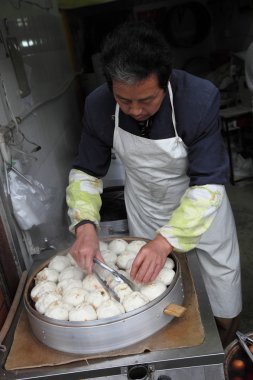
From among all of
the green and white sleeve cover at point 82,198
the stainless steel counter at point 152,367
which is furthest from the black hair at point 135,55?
the stainless steel counter at point 152,367

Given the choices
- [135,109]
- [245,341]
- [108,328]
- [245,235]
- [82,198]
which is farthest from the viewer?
[245,235]

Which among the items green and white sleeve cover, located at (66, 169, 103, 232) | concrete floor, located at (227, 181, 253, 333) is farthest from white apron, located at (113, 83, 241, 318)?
concrete floor, located at (227, 181, 253, 333)

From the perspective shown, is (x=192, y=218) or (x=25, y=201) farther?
(x=25, y=201)

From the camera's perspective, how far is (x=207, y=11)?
789cm

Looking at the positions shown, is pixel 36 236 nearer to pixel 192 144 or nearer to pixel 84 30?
pixel 192 144

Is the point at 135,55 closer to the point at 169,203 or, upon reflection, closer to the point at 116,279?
the point at 116,279

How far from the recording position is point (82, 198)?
6.02 feet

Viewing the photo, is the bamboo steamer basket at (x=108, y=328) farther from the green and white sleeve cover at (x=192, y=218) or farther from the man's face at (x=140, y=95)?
the man's face at (x=140, y=95)

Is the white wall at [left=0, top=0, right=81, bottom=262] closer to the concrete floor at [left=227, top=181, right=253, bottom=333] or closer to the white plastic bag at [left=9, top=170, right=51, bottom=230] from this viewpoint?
the white plastic bag at [left=9, top=170, right=51, bottom=230]

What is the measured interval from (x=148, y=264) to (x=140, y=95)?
2.11 ft

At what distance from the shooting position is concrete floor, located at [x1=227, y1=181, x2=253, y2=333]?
122 inches

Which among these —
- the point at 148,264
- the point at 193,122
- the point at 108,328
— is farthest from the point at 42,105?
the point at 108,328

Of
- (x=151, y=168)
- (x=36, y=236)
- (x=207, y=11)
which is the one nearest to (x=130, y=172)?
(x=151, y=168)

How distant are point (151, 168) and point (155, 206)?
325 millimetres
